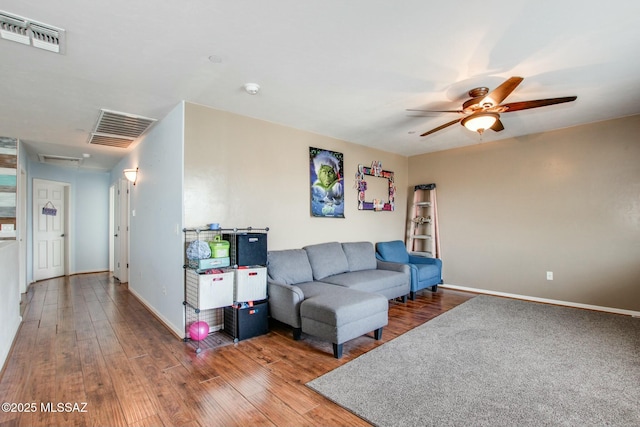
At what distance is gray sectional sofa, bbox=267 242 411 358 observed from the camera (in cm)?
281

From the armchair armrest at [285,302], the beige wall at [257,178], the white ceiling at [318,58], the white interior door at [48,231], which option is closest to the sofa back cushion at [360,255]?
the beige wall at [257,178]

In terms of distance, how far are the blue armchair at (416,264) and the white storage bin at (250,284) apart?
2.53 m

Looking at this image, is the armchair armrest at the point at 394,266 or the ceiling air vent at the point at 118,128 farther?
the armchair armrest at the point at 394,266

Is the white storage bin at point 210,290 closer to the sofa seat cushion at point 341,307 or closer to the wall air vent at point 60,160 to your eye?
the sofa seat cushion at point 341,307

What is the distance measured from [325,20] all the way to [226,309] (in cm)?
288

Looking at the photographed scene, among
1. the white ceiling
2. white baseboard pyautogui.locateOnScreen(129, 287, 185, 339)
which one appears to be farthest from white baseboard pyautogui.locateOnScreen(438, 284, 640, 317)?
white baseboard pyautogui.locateOnScreen(129, 287, 185, 339)

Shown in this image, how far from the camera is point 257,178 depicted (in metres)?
3.85

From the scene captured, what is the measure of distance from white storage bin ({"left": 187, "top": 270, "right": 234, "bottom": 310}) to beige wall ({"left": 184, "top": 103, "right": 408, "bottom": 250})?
0.66 metres

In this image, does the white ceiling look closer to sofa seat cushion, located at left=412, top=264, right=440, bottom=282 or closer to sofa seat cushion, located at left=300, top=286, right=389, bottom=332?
sofa seat cushion, located at left=300, top=286, right=389, bottom=332

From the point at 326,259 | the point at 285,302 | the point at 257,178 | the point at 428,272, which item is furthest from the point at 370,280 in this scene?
the point at 257,178

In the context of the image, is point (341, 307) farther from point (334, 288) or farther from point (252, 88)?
point (252, 88)

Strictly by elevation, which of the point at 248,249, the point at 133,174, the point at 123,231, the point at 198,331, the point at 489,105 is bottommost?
the point at 198,331

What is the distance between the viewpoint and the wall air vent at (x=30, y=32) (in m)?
1.92

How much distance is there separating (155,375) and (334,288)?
183 cm
